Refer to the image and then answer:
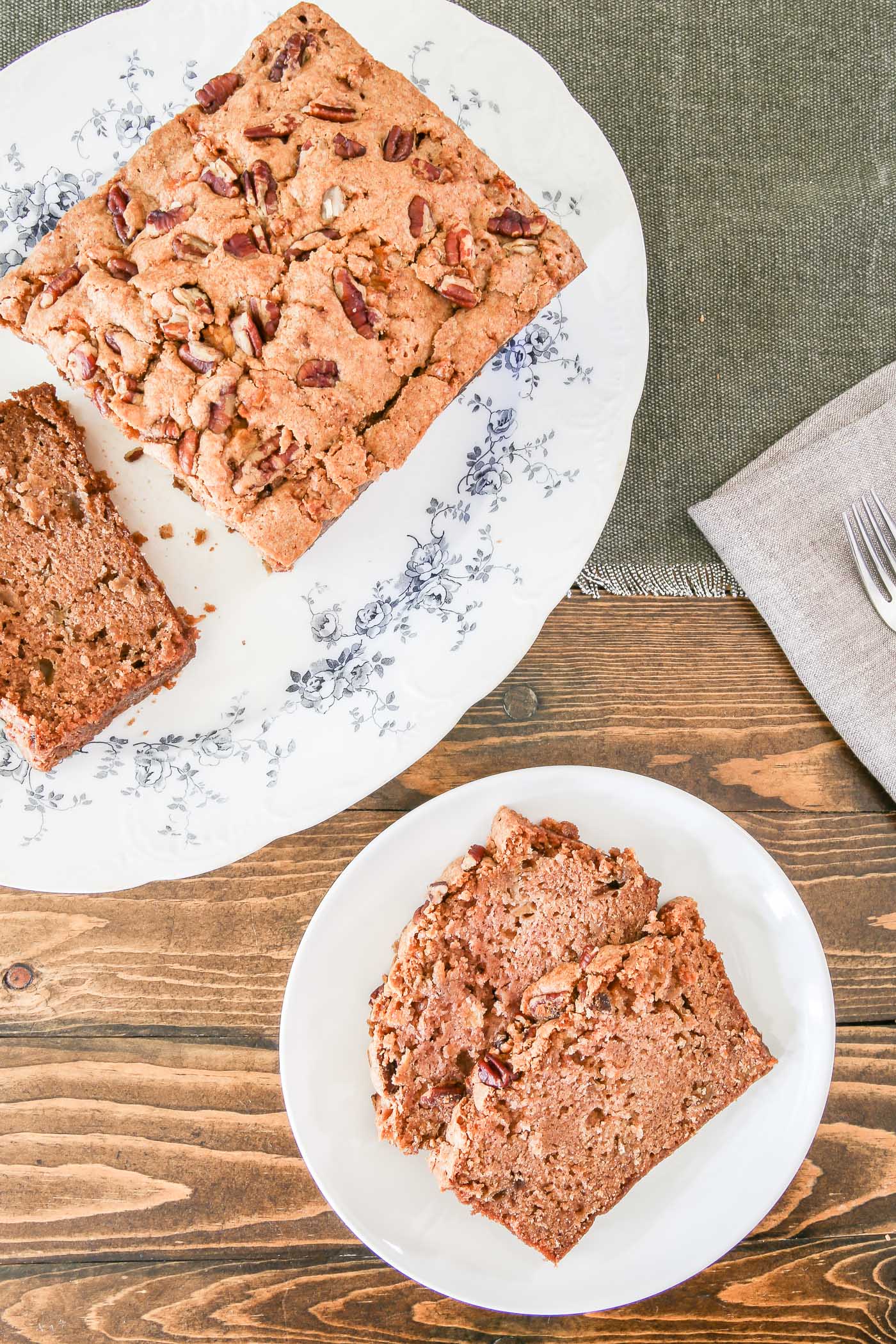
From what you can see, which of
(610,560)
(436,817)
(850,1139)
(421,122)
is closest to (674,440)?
(610,560)

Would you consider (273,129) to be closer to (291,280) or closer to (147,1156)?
(291,280)

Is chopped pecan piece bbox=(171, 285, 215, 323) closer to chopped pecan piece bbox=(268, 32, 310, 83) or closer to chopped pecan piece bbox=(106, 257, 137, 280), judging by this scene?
chopped pecan piece bbox=(106, 257, 137, 280)

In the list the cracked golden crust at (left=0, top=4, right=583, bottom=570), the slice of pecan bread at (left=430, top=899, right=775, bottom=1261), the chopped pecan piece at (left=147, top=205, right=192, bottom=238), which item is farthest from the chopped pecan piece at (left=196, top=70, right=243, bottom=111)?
the slice of pecan bread at (left=430, top=899, right=775, bottom=1261)

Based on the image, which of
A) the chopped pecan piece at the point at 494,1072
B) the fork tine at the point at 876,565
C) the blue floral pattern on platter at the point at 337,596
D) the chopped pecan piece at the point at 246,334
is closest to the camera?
the chopped pecan piece at the point at 246,334

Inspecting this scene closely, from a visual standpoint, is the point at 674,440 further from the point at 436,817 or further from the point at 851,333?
the point at 436,817

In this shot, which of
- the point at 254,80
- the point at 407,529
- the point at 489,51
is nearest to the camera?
the point at 254,80

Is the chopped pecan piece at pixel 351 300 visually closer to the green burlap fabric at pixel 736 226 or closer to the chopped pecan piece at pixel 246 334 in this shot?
the chopped pecan piece at pixel 246 334

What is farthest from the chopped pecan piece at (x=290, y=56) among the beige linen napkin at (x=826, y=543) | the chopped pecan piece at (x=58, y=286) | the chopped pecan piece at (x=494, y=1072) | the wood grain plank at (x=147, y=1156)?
the wood grain plank at (x=147, y=1156)
